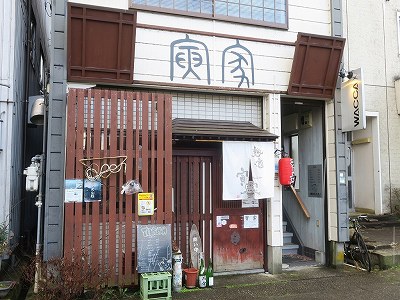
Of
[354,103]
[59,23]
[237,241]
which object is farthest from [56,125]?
[354,103]

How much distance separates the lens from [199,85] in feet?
26.1

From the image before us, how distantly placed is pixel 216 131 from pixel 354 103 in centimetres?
356

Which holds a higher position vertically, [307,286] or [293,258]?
[293,258]

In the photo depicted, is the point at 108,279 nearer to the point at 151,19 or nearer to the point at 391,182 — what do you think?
the point at 151,19

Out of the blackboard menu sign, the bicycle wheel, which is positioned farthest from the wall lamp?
the blackboard menu sign

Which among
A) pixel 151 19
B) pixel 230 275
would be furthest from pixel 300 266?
pixel 151 19

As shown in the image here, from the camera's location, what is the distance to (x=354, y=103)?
8.65m

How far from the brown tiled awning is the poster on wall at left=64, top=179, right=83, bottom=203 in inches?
78.2

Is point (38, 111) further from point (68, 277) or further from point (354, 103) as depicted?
point (354, 103)

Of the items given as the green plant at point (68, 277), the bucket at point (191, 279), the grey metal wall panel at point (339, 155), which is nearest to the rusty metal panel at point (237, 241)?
the bucket at point (191, 279)

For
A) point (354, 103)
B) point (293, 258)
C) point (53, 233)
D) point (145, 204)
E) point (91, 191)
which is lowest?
point (293, 258)

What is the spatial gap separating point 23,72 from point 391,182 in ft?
40.0

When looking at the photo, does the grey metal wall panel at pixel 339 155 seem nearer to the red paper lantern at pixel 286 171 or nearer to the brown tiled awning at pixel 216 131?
the red paper lantern at pixel 286 171

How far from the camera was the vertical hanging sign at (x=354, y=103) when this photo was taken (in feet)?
27.7
